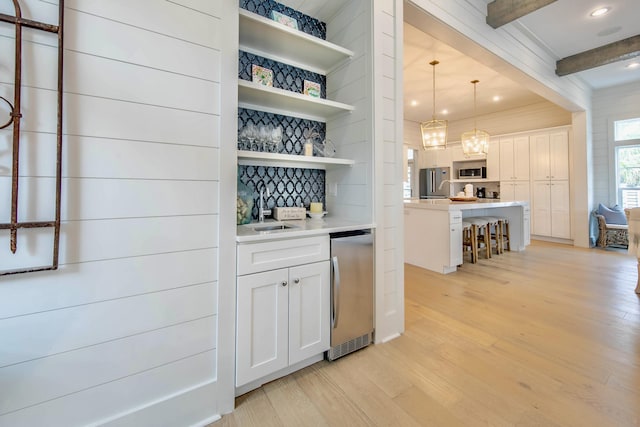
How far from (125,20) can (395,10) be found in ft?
5.94

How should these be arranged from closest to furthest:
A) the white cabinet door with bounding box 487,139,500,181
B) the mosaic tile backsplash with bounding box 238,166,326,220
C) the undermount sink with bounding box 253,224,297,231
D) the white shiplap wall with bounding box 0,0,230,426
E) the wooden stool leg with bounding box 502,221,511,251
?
the white shiplap wall with bounding box 0,0,230,426 → the undermount sink with bounding box 253,224,297,231 → the mosaic tile backsplash with bounding box 238,166,326,220 → the wooden stool leg with bounding box 502,221,511,251 → the white cabinet door with bounding box 487,139,500,181

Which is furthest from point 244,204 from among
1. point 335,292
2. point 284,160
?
point 335,292

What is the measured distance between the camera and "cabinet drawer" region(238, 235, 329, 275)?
4.71 ft

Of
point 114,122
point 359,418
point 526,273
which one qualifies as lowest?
point 359,418

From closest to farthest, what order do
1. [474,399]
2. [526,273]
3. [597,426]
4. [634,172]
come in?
[597,426]
[474,399]
[526,273]
[634,172]

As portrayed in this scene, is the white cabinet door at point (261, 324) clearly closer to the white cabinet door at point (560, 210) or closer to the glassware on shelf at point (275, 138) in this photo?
the glassware on shelf at point (275, 138)

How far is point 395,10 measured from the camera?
80.7 inches

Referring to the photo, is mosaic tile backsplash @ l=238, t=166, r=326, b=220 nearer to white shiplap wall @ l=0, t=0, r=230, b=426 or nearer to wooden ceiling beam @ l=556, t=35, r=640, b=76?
white shiplap wall @ l=0, t=0, r=230, b=426

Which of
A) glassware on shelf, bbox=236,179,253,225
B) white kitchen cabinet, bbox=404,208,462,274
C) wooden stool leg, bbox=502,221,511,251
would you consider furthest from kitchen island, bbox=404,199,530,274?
glassware on shelf, bbox=236,179,253,225

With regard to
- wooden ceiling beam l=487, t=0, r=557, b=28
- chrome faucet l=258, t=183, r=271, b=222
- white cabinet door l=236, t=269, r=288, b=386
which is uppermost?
wooden ceiling beam l=487, t=0, r=557, b=28

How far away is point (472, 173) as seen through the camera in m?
6.71

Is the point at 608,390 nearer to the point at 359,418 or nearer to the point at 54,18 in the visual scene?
the point at 359,418

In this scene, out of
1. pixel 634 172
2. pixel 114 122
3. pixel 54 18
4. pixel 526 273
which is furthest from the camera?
pixel 634 172

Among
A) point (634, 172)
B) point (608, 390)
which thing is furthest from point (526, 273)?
point (634, 172)
